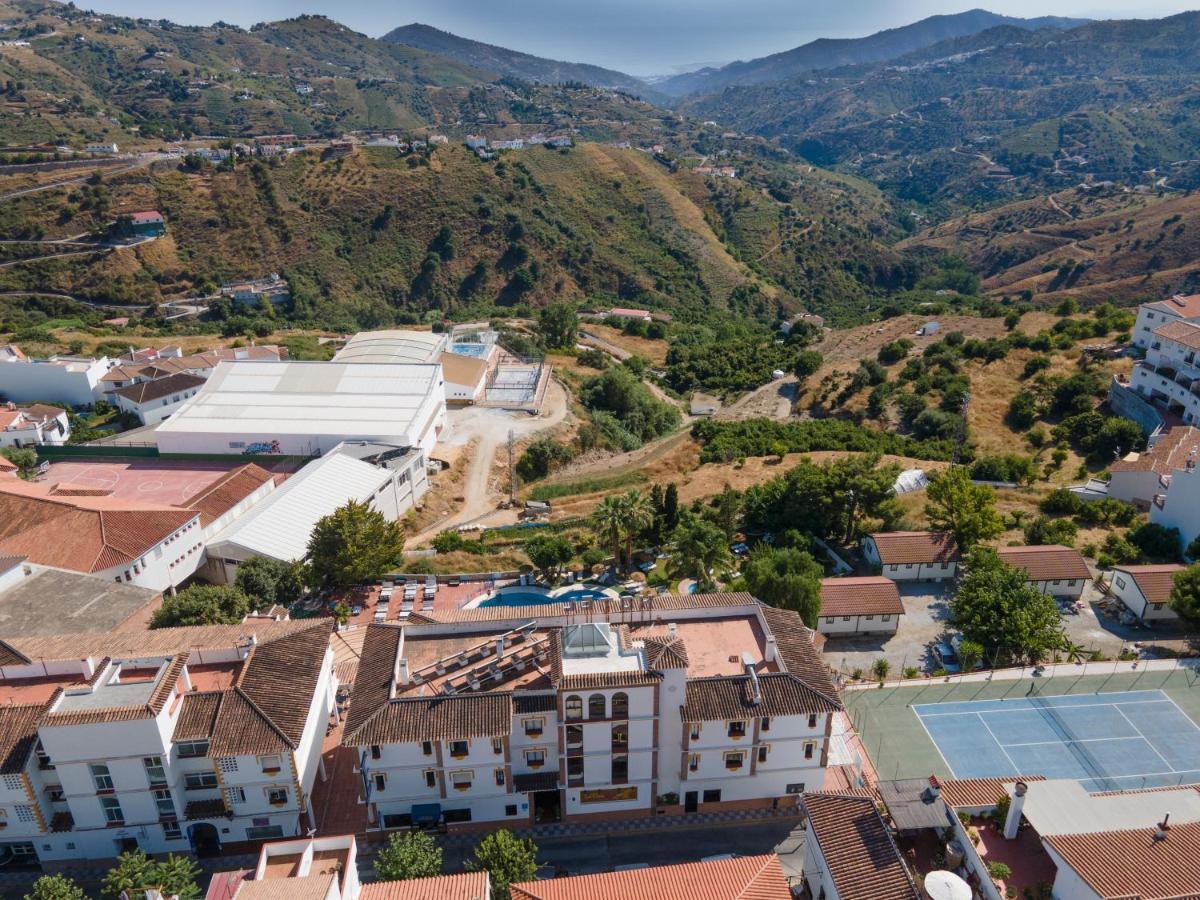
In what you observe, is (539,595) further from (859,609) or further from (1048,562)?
(1048,562)

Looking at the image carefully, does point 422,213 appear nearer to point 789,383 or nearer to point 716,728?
point 789,383

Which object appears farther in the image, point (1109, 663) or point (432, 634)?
point (1109, 663)

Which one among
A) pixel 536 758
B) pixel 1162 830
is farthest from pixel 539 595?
pixel 1162 830

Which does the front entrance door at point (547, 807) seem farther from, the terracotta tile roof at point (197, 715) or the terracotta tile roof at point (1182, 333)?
the terracotta tile roof at point (1182, 333)

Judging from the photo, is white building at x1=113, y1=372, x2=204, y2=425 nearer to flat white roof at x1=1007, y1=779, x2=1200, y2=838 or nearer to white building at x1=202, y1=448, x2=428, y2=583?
white building at x1=202, y1=448, x2=428, y2=583

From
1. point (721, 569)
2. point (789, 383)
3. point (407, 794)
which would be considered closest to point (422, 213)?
point (789, 383)

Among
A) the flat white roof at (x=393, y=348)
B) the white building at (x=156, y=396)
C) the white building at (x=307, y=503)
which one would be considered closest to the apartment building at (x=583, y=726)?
the white building at (x=307, y=503)
